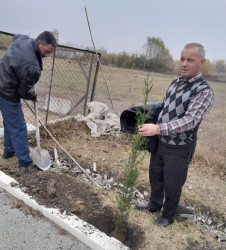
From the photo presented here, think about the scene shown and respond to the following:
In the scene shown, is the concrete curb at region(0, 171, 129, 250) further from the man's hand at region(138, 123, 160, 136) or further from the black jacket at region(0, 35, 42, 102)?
the black jacket at region(0, 35, 42, 102)

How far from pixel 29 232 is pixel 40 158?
4.76 feet

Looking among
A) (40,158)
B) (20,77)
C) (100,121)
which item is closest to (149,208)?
(40,158)

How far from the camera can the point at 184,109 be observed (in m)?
2.64

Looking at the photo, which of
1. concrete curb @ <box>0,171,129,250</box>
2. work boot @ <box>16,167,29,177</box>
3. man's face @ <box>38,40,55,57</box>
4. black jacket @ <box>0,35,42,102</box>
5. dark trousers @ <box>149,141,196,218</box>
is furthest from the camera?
work boot @ <box>16,167,29,177</box>

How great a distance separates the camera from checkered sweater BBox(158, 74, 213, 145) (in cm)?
248

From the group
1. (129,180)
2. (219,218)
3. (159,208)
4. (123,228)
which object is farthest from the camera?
(219,218)

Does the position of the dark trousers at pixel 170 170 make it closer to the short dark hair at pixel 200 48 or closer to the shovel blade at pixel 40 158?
the short dark hair at pixel 200 48

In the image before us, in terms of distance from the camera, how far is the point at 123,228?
2.89 meters

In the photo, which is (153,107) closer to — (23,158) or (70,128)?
(23,158)

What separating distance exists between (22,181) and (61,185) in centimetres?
51

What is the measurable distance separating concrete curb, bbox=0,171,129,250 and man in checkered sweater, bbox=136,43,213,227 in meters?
0.76

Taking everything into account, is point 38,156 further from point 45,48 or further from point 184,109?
point 184,109

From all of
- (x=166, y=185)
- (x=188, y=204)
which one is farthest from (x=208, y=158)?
(x=166, y=185)

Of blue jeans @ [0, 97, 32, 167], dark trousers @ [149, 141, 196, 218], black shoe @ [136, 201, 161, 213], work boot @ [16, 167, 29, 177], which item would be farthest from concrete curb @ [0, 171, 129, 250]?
black shoe @ [136, 201, 161, 213]
